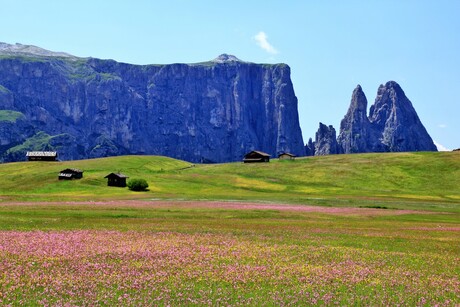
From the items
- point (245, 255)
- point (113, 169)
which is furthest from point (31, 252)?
point (113, 169)

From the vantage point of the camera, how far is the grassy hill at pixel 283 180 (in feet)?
396

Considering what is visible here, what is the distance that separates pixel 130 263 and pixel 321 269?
983 centimetres

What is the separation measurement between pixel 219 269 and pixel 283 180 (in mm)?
133345

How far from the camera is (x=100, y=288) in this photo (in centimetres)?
1914

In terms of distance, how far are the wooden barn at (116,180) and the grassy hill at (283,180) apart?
2.37 meters

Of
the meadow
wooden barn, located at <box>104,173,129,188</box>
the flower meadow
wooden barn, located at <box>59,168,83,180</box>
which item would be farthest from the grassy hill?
the flower meadow

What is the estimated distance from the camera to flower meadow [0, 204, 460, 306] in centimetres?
1834

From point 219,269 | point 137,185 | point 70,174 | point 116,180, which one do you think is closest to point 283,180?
point 137,185

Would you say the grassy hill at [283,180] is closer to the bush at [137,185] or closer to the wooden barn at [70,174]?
the wooden barn at [70,174]

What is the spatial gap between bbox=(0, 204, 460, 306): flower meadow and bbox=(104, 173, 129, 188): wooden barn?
100 metres

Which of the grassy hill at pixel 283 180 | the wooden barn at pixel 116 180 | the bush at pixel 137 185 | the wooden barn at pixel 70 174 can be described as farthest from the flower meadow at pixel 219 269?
the wooden barn at pixel 70 174

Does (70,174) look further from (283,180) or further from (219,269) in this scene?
(219,269)

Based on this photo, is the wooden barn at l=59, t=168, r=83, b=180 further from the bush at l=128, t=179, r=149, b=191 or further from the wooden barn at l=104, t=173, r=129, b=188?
the bush at l=128, t=179, r=149, b=191

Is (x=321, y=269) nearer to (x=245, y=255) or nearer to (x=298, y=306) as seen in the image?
(x=245, y=255)
